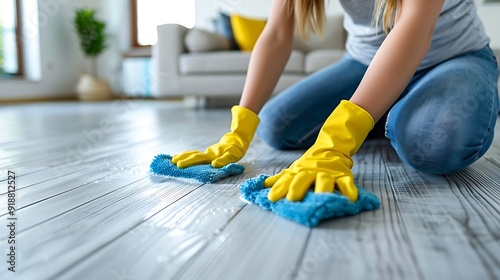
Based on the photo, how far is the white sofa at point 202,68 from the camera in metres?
2.78

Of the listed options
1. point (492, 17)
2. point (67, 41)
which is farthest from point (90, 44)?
point (492, 17)

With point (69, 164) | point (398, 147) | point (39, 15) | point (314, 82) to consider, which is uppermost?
point (39, 15)

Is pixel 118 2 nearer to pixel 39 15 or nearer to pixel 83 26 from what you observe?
pixel 83 26

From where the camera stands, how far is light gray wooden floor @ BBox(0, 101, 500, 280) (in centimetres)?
44

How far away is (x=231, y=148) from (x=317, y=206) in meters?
0.39

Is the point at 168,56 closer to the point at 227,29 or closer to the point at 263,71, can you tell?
the point at 227,29

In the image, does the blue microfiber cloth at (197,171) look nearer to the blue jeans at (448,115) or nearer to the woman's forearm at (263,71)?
the woman's forearm at (263,71)

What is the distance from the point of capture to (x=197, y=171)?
0.82m

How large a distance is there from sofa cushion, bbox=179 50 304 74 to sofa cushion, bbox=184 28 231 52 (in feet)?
0.15

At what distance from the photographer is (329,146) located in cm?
70

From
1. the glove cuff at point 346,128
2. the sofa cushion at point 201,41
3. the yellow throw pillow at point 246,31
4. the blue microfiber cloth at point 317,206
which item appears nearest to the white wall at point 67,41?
the yellow throw pillow at point 246,31

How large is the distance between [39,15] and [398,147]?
4.04 meters

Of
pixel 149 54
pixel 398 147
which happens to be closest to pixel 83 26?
pixel 149 54

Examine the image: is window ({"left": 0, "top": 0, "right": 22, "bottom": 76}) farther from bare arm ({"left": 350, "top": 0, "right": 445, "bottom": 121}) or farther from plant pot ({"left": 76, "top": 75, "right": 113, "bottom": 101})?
bare arm ({"left": 350, "top": 0, "right": 445, "bottom": 121})
